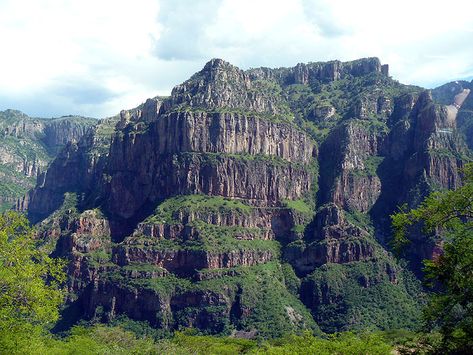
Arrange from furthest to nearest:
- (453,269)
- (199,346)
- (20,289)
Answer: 1. (199,346)
2. (20,289)
3. (453,269)

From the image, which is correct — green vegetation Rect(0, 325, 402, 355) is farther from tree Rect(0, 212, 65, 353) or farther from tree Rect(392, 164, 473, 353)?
tree Rect(392, 164, 473, 353)

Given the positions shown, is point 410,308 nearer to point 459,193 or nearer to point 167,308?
point 167,308

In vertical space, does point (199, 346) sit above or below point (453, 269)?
below

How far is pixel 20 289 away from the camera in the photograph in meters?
41.6

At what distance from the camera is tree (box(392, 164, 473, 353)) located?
3319 cm

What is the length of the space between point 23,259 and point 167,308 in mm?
162523

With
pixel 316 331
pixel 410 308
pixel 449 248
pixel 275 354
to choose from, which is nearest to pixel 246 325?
pixel 316 331

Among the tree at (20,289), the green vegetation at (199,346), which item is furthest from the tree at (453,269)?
the tree at (20,289)

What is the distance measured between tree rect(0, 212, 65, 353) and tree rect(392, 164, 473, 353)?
28850mm

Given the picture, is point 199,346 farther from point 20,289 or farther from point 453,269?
point 453,269

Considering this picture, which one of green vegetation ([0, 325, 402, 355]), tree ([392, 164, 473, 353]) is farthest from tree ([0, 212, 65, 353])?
tree ([392, 164, 473, 353])

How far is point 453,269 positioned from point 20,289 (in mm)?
33013

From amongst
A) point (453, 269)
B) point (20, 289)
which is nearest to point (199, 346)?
point (20, 289)

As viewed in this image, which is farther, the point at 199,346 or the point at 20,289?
the point at 199,346
